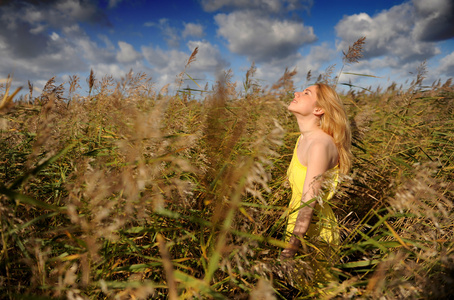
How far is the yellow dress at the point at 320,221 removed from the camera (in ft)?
4.89

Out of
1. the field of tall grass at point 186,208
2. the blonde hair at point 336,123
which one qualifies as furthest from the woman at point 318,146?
the field of tall grass at point 186,208

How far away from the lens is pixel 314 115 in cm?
246

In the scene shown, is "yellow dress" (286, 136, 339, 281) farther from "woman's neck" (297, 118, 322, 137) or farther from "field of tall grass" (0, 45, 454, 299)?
"woman's neck" (297, 118, 322, 137)

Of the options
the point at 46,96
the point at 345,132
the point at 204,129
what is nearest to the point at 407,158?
the point at 345,132

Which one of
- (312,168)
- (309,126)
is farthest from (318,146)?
(309,126)

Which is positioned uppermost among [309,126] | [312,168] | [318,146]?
[309,126]

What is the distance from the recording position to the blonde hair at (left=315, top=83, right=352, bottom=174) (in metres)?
2.31

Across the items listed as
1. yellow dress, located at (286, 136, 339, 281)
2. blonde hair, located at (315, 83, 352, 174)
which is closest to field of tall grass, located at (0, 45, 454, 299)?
yellow dress, located at (286, 136, 339, 281)

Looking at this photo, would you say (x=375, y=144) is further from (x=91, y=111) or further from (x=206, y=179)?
(x=91, y=111)

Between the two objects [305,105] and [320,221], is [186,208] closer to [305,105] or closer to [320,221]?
[320,221]

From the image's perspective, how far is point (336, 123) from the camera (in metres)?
2.34

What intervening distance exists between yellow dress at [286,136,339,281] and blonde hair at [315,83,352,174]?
0.22 m

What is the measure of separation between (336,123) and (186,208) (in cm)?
164

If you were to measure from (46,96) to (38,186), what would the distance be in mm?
915
